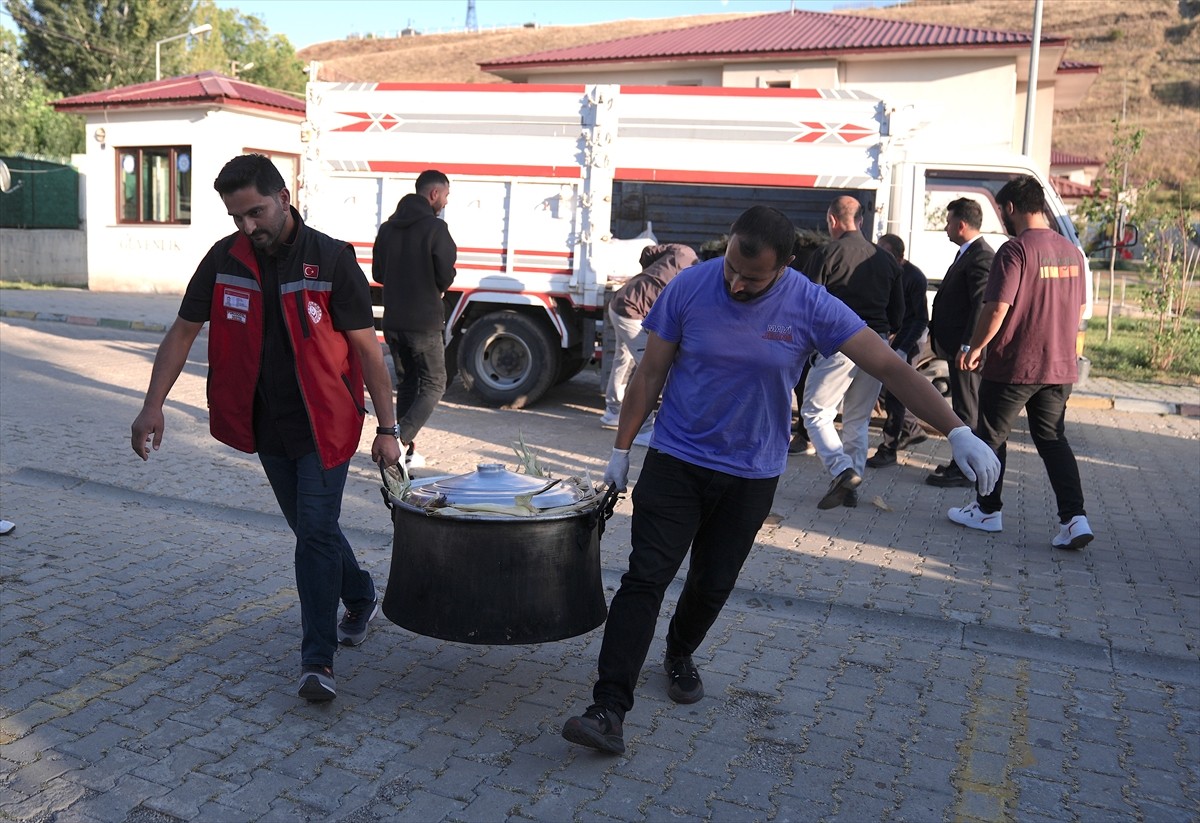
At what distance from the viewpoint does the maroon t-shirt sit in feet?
21.4

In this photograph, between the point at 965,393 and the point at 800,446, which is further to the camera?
the point at 800,446

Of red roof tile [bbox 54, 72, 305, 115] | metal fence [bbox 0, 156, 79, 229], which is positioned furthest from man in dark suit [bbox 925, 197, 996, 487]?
metal fence [bbox 0, 156, 79, 229]

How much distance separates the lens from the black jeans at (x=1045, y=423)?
6.66 metres

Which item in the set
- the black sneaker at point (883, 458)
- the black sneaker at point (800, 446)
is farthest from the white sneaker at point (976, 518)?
the black sneaker at point (800, 446)

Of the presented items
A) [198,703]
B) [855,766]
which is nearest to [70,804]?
[198,703]

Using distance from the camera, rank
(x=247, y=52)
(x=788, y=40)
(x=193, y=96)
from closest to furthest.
A: 1. (x=193, y=96)
2. (x=788, y=40)
3. (x=247, y=52)

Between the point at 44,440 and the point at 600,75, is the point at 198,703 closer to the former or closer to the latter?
the point at 44,440

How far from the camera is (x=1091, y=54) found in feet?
229

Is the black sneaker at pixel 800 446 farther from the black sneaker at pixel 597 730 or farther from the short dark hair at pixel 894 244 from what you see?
the black sneaker at pixel 597 730

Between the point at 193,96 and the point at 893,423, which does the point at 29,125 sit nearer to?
the point at 193,96

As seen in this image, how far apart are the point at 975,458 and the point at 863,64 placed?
18.7 meters

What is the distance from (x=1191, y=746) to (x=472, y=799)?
2.64 m

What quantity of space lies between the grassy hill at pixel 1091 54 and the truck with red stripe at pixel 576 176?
138 ft

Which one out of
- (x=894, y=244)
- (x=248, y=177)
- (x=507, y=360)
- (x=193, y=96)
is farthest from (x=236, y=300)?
(x=193, y=96)
